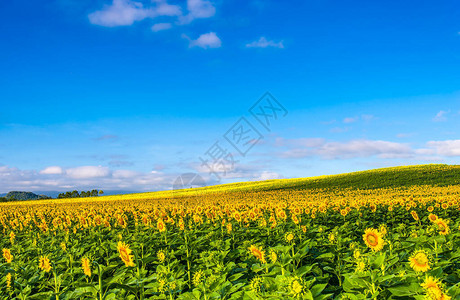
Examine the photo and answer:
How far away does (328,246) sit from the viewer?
247 inches

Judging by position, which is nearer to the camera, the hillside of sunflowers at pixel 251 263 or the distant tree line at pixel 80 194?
the hillside of sunflowers at pixel 251 263

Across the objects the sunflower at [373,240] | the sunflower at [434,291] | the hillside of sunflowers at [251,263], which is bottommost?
the hillside of sunflowers at [251,263]

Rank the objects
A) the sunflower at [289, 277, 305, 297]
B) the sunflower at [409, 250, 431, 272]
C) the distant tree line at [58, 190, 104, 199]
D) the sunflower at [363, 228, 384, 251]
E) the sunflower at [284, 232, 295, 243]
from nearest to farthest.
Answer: the sunflower at [289, 277, 305, 297] < the sunflower at [409, 250, 431, 272] < the sunflower at [363, 228, 384, 251] < the sunflower at [284, 232, 295, 243] < the distant tree line at [58, 190, 104, 199]

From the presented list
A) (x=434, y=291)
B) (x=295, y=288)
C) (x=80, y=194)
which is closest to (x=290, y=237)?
(x=295, y=288)

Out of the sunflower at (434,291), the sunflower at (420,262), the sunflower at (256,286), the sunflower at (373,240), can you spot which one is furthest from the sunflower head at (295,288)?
the sunflower at (373,240)

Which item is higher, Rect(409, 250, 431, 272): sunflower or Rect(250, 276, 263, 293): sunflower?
Rect(409, 250, 431, 272): sunflower

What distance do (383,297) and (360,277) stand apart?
30cm

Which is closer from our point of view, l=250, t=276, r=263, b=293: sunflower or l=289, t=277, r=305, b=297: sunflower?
l=289, t=277, r=305, b=297: sunflower

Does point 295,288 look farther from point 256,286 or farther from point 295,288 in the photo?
point 256,286

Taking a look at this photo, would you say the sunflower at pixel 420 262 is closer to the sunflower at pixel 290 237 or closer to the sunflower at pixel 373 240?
the sunflower at pixel 373 240

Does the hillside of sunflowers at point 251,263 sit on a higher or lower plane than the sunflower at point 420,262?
lower

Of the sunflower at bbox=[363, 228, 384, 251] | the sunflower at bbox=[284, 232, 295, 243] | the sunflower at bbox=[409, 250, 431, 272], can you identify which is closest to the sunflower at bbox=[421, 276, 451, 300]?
the sunflower at bbox=[409, 250, 431, 272]

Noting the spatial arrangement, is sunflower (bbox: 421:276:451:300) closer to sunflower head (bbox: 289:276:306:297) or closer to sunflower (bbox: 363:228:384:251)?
sunflower head (bbox: 289:276:306:297)

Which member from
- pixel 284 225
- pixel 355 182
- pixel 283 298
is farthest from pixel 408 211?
pixel 355 182
